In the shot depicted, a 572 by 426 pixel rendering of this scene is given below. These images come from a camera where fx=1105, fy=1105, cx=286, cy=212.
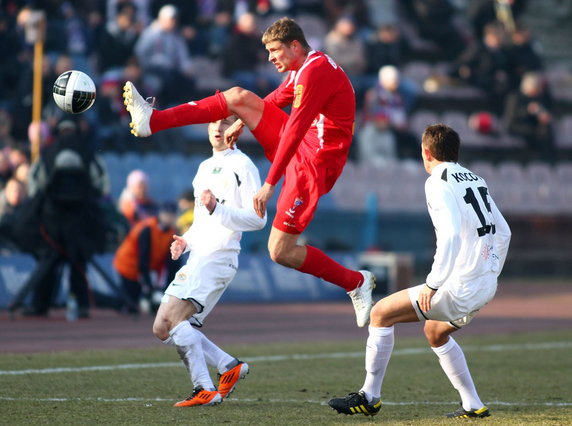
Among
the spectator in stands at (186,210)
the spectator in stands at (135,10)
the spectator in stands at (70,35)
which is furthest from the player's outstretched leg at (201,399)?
the spectator in stands at (135,10)

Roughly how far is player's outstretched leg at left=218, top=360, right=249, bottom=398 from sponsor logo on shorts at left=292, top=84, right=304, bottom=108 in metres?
1.96

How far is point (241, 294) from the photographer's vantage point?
17281 mm

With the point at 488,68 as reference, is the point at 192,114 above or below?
below

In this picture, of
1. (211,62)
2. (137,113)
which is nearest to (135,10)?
(211,62)

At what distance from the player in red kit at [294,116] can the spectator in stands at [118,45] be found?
1175cm

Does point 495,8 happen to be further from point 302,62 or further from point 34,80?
point 302,62

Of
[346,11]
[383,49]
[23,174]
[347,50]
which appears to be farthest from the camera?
[346,11]

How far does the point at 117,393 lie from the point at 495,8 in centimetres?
2097

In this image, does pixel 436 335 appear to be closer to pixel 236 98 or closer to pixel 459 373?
pixel 459 373

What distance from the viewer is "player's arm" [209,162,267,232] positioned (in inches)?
301

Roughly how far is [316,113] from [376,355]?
170 cm

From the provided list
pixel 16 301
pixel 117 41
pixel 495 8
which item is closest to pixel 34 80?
pixel 117 41

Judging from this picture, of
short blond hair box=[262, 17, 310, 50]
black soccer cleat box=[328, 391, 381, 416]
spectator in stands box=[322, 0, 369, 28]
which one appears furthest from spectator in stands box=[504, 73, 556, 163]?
black soccer cleat box=[328, 391, 381, 416]

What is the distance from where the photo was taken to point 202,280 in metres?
7.84
